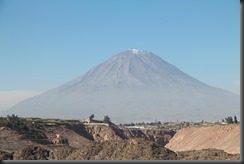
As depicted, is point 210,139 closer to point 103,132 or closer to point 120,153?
point 103,132

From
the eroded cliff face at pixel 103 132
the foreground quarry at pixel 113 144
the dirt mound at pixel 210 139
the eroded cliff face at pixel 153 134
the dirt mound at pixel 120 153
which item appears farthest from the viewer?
the eroded cliff face at pixel 153 134

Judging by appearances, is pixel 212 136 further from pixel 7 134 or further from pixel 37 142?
pixel 7 134

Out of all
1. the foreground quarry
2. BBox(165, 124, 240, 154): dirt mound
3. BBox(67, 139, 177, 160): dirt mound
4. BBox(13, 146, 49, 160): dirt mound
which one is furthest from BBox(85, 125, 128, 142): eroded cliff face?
BBox(67, 139, 177, 160): dirt mound

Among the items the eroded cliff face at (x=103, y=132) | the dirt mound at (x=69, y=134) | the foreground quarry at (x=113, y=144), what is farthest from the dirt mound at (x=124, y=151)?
the eroded cliff face at (x=103, y=132)

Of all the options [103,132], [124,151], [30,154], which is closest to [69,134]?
[103,132]

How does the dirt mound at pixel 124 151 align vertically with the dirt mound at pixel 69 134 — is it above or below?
below

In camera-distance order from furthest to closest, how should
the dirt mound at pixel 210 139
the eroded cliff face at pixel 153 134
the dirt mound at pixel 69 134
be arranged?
the eroded cliff face at pixel 153 134 < the dirt mound at pixel 69 134 < the dirt mound at pixel 210 139

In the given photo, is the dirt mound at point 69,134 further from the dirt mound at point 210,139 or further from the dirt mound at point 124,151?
the dirt mound at point 124,151

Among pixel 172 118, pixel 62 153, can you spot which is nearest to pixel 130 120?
pixel 172 118
